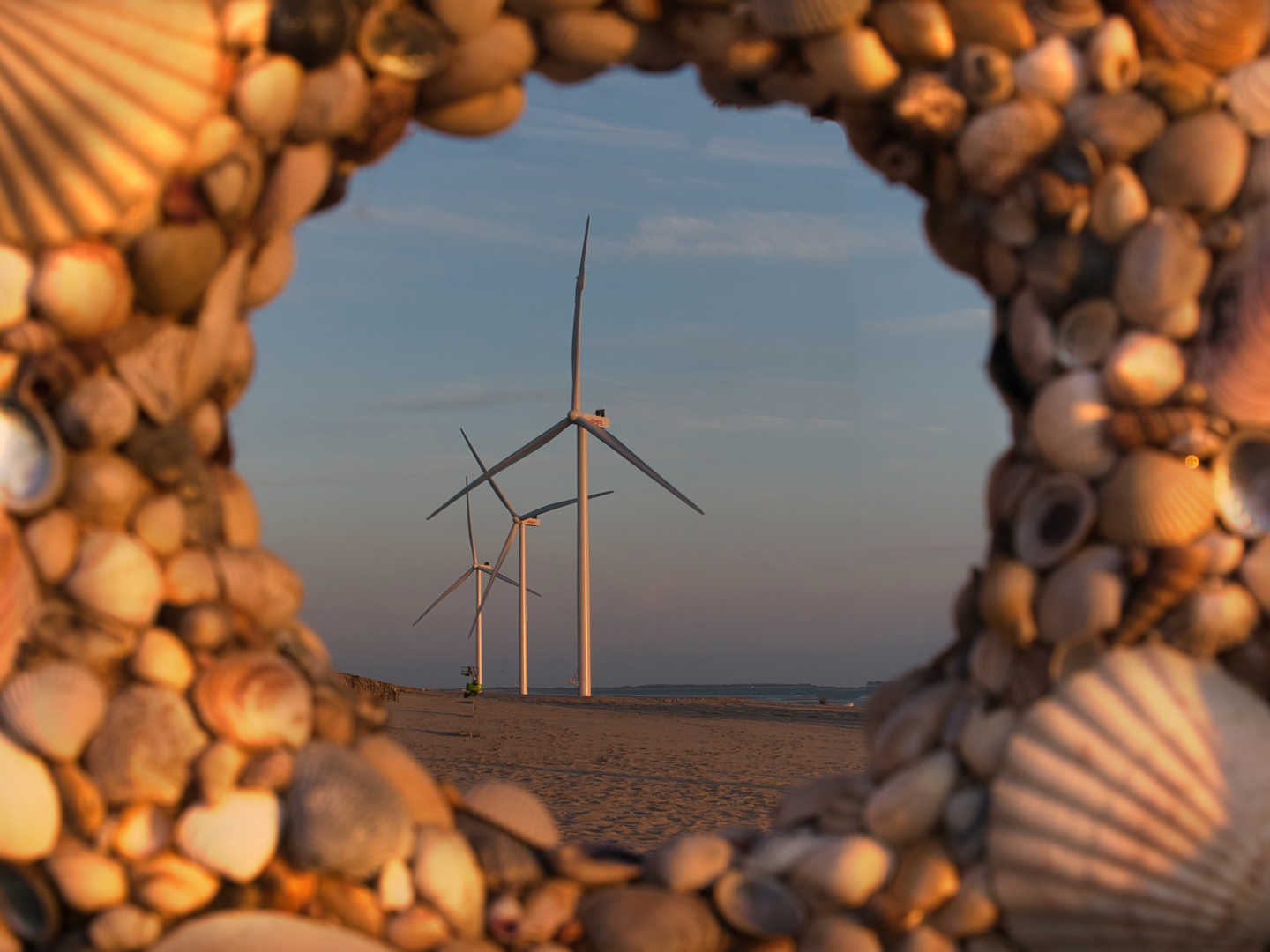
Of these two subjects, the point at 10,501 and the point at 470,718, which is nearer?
the point at 10,501

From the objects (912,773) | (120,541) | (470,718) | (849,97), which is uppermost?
(849,97)

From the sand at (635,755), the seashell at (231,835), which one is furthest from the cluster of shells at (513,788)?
the sand at (635,755)

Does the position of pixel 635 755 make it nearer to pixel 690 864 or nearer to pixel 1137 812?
pixel 690 864

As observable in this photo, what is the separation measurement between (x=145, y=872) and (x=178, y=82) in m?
1.91

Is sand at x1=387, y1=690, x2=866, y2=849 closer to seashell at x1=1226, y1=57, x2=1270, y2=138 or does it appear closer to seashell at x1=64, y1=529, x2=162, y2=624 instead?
seashell at x1=64, y1=529, x2=162, y2=624

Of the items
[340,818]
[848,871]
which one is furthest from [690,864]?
[340,818]

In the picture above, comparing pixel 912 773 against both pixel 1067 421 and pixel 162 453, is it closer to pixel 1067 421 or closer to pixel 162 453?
pixel 1067 421

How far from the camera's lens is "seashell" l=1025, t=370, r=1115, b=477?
10.00 feet

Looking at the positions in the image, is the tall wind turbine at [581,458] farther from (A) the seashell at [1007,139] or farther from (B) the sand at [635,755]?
(A) the seashell at [1007,139]

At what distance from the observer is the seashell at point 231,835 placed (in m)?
2.68

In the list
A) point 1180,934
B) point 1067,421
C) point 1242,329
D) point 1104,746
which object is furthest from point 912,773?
point 1242,329

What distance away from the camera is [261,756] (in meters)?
2.80

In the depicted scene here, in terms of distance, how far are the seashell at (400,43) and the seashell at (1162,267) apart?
6.46 feet

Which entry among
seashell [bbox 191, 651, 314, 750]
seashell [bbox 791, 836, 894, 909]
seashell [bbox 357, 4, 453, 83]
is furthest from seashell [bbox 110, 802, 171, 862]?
seashell [bbox 357, 4, 453, 83]
